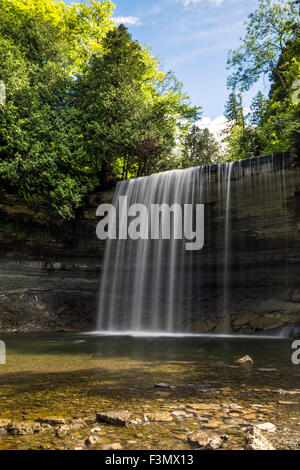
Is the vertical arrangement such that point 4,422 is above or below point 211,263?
below

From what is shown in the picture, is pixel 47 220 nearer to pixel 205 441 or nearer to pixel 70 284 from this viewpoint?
pixel 70 284

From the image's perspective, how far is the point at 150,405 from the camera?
3.46 meters

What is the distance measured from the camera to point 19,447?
94.1 inches

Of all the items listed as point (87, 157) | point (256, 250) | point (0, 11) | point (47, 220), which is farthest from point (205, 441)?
point (0, 11)

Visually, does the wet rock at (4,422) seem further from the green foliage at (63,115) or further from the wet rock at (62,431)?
the green foliage at (63,115)

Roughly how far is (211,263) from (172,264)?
5.92 feet

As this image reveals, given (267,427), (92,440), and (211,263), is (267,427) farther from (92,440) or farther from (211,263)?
(211,263)

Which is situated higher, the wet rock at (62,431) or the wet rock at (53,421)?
the wet rock at (62,431)

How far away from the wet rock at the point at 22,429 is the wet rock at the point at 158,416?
0.98 metres

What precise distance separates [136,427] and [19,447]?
0.98 meters

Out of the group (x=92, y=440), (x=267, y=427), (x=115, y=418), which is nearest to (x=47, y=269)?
(x=115, y=418)

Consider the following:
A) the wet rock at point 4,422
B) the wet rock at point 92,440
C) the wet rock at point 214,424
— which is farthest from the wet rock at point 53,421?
the wet rock at point 214,424

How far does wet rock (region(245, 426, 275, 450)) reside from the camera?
2.31m

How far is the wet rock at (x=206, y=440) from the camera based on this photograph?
2.38m
